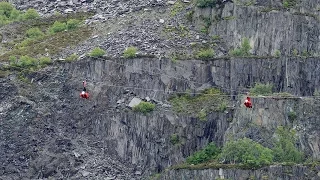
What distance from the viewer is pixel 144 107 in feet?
480

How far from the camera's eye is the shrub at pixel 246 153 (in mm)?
135750

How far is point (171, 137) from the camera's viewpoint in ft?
477

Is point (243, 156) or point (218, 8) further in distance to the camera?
point (218, 8)

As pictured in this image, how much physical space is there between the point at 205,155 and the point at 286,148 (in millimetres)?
7126

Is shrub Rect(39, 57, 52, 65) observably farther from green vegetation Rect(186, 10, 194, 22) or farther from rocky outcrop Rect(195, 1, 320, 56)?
rocky outcrop Rect(195, 1, 320, 56)

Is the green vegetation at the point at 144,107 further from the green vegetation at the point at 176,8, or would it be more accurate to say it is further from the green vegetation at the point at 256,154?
the green vegetation at the point at 176,8

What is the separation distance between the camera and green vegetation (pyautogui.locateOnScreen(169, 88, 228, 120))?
14600 cm

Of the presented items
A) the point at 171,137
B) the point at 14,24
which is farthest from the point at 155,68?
the point at 14,24

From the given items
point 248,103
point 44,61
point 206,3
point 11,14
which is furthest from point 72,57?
point 248,103

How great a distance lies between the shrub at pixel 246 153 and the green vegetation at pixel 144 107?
30.6 feet

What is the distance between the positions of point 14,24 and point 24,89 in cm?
1398

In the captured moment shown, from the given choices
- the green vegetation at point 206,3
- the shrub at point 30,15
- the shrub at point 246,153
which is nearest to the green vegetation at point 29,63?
the shrub at point 30,15

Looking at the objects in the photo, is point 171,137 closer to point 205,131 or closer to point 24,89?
point 205,131

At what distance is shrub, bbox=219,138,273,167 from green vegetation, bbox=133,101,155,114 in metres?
9.34
